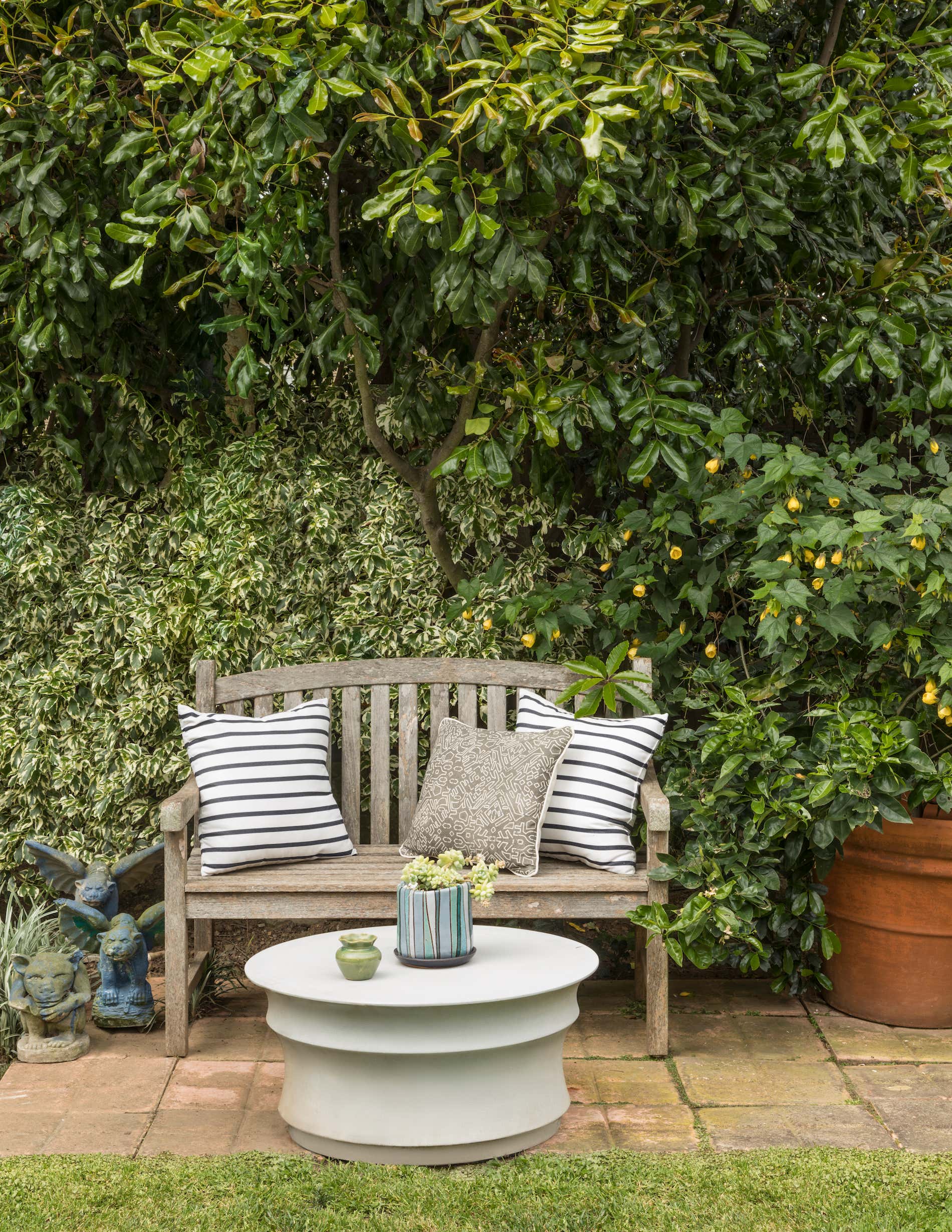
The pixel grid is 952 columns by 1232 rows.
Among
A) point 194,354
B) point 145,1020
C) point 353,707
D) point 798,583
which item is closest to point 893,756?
point 798,583

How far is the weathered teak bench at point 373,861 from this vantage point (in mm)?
3367

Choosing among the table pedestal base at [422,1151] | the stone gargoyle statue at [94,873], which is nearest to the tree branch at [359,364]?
the stone gargoyle statue at [94,873]

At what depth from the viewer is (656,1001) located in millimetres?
3414

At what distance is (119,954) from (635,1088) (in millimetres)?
1450

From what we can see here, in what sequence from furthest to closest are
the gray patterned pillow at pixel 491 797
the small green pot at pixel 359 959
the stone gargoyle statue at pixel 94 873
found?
1. the stone gargoyle statue at pixel 94 873
2. the gray patterned pillow at pixel 491 797
3. the small green pot at pixel 359 959

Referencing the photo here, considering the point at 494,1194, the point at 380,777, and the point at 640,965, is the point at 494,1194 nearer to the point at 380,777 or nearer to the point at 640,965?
the point at 640,965

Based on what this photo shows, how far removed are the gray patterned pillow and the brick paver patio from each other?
0.61 metres

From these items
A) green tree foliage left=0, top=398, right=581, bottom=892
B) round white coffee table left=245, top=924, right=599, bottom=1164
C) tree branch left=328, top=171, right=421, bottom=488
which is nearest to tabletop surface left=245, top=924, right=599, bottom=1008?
round white coffee table left=245, top=924, right=599, bottom=1164

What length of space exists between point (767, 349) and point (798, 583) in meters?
0.91

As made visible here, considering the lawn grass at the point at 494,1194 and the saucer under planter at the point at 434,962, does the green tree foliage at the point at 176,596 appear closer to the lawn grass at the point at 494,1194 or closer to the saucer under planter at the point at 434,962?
the saucer under planter at the point at 434,962

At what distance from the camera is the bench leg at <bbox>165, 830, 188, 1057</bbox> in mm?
3385

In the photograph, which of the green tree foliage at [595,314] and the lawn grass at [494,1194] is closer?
the lawn grass at [494,1194]

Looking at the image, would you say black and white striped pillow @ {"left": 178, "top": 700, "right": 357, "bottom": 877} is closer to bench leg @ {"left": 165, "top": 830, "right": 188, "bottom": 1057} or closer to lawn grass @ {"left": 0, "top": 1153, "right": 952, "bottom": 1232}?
bench leg @ {"left": 165, "top": 830, "right": 188, "bottom": 1057}

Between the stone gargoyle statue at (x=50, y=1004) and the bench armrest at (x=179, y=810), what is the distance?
0.48m
